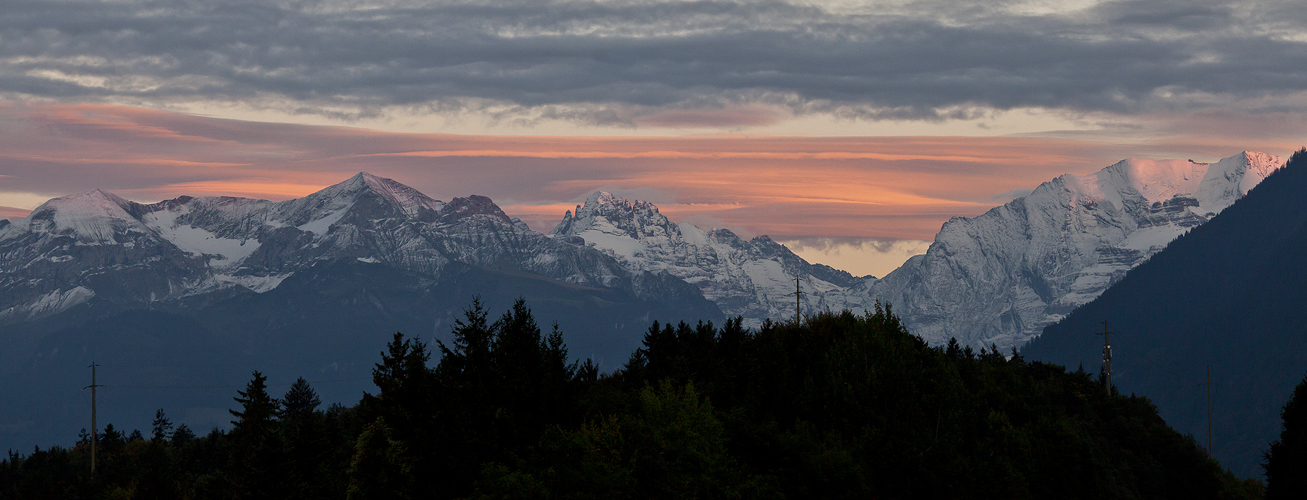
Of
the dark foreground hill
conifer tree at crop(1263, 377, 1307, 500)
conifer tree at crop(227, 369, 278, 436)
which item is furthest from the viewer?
conifer tree at crop(227, 369, 278, 436)

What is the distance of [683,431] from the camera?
83.5 meters

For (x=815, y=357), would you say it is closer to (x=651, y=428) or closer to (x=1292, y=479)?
(x=651, y=428)

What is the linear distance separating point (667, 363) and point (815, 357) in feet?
76.1

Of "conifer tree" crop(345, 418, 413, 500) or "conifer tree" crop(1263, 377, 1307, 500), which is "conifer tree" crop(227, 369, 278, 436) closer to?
"conifer tree" crop(345, 418, 413, 500)

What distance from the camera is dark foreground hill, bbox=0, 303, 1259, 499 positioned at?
264ft

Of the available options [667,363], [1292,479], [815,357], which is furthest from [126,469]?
[1292,479]

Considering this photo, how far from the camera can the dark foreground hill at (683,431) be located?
264ft

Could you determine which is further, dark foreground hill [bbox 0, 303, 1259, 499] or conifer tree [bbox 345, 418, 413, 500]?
dark foreground hill [bbox 0, 303, 1259, 499]

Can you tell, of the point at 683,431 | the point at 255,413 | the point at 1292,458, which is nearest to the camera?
the point at 683,431

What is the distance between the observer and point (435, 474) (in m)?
81.1

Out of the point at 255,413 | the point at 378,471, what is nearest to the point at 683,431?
the point at 378,471

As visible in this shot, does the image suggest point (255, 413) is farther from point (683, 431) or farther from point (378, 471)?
→ point (683, 431)

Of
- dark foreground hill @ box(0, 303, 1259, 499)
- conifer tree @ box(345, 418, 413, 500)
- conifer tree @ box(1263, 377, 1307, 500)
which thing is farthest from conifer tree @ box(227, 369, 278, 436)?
conifer tree @ box(1263, 377, 1307, 500)

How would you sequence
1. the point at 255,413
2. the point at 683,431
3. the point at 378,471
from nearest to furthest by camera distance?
the point at 378,471 < the point at 683,431 < the point at 255,413
